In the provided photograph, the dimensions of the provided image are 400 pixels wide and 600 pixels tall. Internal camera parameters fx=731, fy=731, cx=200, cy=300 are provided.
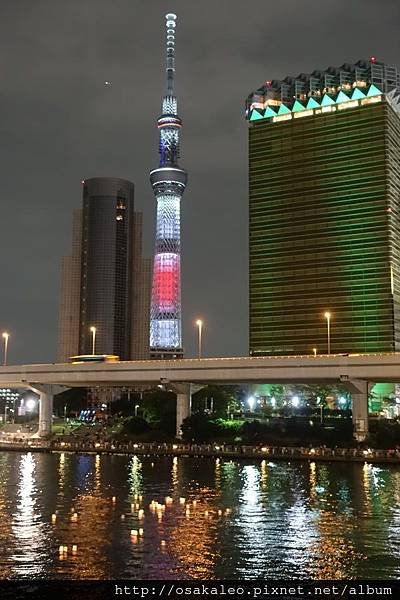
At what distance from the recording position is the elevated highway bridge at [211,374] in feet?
302

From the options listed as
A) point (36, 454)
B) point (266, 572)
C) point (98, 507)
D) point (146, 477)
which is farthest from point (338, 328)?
point (266, 572)

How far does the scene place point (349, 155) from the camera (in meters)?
196

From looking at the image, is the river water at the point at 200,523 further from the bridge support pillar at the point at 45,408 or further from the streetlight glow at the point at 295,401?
the streetlight glow at the point at 295,401

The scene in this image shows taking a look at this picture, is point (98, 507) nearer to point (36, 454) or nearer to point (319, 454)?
point (319, 454)

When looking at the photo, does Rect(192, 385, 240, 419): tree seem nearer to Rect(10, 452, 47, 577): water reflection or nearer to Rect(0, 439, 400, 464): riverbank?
Rect(0, 439, 400, 464): riverbank

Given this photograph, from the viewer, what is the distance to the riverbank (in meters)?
86.0

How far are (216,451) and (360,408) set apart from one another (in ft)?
64.1

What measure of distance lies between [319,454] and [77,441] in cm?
3901

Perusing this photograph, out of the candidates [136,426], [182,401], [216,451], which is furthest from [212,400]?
[216,451]

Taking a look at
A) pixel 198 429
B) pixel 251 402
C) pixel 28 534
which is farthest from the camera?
pixel 251 402

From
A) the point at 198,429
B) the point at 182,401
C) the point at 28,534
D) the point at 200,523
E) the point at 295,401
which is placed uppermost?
the point at 295,401

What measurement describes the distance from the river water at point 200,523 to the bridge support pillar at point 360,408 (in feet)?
48.9

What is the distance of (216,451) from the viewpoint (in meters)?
94.7

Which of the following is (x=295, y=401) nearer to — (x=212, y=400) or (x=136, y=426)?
(x=212, y=400)
